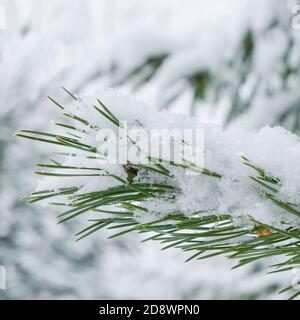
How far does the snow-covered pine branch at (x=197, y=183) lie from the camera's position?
321 millimetres

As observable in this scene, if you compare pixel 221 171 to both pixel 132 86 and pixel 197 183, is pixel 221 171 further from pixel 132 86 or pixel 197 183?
pixel 132 86

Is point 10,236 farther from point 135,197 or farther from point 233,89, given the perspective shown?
point 135,197

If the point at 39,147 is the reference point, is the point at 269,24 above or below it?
below

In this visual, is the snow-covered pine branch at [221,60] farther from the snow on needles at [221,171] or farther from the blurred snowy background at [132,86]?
the snow on needles at [221,171]

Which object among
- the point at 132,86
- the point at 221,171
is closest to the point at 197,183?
the point at 221,171

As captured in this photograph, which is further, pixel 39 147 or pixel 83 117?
pixel 39 147

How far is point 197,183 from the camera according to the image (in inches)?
13.0

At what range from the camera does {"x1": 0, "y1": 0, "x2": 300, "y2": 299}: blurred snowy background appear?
1.23 m

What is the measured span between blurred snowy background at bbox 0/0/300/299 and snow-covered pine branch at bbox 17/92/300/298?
0.06 meters

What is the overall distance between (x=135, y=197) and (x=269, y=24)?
978 millimetres

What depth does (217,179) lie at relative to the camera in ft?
1.08

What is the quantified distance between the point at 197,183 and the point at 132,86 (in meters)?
0.90

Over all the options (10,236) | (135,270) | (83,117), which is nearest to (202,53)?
(83,117)

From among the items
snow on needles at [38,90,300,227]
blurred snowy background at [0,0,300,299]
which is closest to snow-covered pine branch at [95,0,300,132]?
blurred snowy background at [0,0,300,299]
